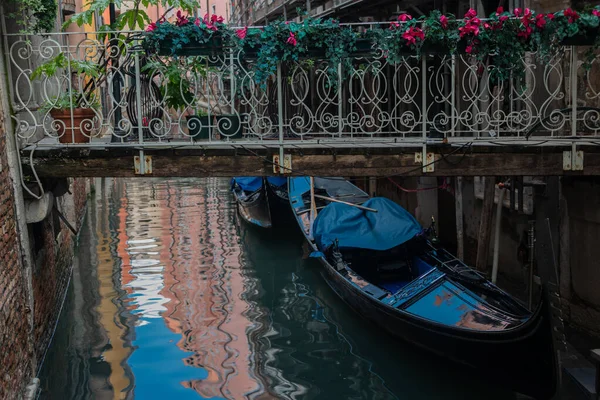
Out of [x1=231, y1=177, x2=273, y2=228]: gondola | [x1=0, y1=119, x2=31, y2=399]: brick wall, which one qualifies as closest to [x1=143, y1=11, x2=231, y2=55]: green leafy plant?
[x1=0, y1=119, x2=31, y2=399]: brick wall

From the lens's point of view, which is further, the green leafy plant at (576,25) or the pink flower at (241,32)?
the pink flower at (241,32)

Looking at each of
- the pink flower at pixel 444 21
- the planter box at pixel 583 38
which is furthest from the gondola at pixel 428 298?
the pink flower at pixel 444 21

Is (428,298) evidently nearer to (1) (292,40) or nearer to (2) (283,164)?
(2) (283,164)

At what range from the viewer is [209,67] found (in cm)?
604

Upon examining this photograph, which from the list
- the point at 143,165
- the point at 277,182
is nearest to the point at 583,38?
the point at 143,165

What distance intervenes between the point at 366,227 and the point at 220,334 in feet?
7.10

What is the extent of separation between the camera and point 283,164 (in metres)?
5.52

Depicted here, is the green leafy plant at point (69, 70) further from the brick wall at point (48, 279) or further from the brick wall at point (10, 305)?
the brick wall at point (48, 279)

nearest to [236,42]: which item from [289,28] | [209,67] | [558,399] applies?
[289,28]

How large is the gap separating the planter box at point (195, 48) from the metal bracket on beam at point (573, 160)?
8.50 feet

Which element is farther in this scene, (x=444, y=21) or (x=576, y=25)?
(x=444, y=21)

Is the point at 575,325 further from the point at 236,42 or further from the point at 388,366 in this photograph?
the point at 236,42

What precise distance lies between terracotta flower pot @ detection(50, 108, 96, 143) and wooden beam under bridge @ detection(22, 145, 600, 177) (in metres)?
0.18

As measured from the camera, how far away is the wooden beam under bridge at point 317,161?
544 cm
